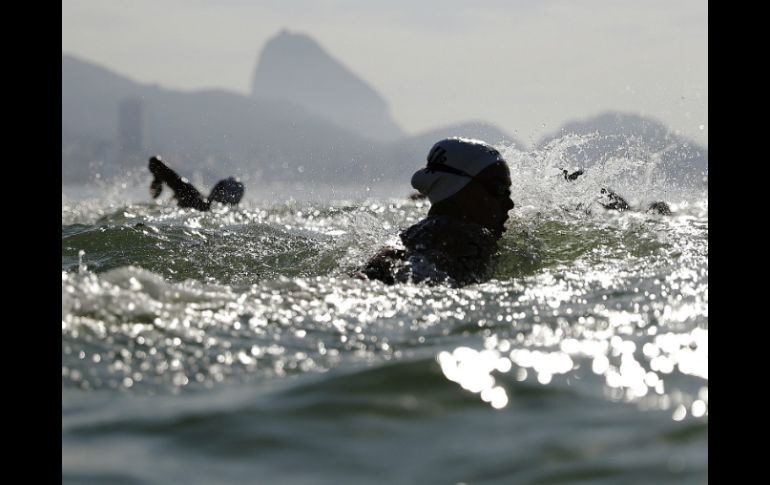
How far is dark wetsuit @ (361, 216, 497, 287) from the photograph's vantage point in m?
6.54

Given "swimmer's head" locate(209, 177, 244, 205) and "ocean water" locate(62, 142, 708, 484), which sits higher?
"swimmer's head" locate(209, 177, 244, 205)

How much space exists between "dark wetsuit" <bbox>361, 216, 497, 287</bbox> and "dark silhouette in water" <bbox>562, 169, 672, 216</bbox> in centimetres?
345

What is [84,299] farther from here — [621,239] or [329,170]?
[329,170]

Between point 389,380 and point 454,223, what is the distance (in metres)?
4.03

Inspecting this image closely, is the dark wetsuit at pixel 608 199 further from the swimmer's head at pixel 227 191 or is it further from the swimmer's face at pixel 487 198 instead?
the swimmer's head at pixel 227 191

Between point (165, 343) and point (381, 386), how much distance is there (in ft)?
3.73

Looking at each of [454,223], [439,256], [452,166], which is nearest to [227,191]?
[452,166]

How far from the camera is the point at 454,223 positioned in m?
7.50

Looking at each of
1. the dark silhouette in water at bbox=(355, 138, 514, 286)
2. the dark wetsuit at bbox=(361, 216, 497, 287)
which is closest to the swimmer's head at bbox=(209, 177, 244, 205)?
the dark silhouette in water at bbox=(355, 138, 514, 286)

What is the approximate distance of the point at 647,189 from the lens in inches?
559

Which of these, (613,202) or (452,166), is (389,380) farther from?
(613,202)

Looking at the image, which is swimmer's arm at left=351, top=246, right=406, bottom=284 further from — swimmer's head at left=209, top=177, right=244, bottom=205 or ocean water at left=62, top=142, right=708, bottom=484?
swimmer's head at left=209, top=177, right=244, bottom=205

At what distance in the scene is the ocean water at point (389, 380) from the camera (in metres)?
2.73
